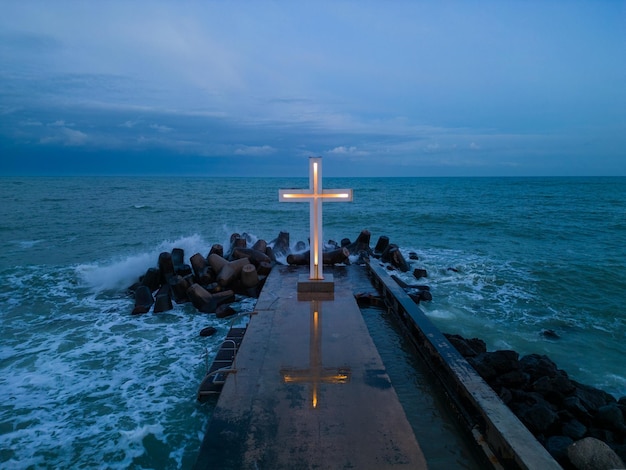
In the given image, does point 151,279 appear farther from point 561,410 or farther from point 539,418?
point 561,410

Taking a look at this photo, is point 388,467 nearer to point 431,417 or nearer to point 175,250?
point 431,417

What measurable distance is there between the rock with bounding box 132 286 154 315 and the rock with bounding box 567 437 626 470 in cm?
1085

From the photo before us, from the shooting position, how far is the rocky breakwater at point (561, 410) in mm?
4738

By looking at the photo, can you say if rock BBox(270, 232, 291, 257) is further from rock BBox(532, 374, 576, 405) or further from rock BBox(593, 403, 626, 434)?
rock BBox(593, 403, 626, 434)

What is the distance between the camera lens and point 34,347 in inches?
384

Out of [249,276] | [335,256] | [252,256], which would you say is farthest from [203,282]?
[335,256]

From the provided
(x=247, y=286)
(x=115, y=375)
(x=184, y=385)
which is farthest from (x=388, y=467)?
(x=247, y=286)

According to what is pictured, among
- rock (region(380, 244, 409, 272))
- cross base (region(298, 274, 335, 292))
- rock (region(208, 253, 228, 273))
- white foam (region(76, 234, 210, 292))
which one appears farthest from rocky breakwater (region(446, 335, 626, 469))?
white foam (region(76, 234, 210, 292))

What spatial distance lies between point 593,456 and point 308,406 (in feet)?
11.1

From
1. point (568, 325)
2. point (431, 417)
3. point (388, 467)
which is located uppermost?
point (388, 467)

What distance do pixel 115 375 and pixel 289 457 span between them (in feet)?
19.2

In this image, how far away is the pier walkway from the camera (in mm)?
3908

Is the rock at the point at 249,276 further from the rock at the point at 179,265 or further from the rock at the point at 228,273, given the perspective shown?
the rock at the point at 179,265

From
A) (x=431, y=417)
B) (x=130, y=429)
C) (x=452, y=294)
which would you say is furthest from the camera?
(x=452, y=294)
